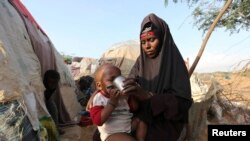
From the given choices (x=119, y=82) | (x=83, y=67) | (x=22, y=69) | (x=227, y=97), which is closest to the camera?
(x=119, y=82)

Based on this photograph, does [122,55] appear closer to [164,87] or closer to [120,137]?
[164,87]

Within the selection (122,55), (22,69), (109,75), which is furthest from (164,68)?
(122,55)

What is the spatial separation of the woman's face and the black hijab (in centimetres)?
5

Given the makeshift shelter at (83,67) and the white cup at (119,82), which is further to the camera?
the makeshift shelter at (83,67)

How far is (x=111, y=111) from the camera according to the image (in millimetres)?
2023

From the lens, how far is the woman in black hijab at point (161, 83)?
7.49 feet

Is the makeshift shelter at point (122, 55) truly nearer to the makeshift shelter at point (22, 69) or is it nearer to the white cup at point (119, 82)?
the makeshift shelter at point (22, 69)

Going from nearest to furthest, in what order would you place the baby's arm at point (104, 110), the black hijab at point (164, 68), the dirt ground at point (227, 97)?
the baby's arm at point (104, 110) → the black hijab at point (164, 68) → the dirt ground at point (227, 97)

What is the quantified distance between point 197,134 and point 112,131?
1656 mm

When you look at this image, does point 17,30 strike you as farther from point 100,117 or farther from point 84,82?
point 84,82

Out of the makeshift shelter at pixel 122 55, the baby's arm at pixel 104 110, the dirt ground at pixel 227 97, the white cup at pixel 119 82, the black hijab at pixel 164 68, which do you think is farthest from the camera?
the makeshift shelter at pixel 122 55

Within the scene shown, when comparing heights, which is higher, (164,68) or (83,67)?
(164,68)

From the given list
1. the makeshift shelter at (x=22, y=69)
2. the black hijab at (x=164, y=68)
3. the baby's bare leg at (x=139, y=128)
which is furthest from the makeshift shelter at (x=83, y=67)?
the baby's bare leg at (x=139, y=128)

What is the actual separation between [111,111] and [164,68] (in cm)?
67
